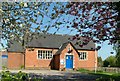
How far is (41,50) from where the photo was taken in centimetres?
3438

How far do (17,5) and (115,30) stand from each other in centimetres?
217

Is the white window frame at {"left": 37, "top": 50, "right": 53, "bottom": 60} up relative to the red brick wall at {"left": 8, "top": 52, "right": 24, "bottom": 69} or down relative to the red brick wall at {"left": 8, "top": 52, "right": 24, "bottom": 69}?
up

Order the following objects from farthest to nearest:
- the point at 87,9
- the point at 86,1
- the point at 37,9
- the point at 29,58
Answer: the point at 29,58 → the point at 37,9 → the point at 87,9 → the point at 86,1

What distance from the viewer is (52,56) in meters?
35.1

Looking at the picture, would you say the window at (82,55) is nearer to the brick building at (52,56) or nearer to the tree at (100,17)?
the brick building at (52,56)

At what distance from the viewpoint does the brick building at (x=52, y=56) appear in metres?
33.7

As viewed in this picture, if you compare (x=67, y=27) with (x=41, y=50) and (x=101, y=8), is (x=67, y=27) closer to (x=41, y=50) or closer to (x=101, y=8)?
(x=101, y=8)

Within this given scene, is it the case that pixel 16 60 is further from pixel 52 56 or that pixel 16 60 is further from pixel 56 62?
pixel 56 62

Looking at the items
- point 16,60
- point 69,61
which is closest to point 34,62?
point 16,60

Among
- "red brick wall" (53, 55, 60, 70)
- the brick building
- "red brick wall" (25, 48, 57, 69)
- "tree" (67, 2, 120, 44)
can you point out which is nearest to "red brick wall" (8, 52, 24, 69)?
the brick building

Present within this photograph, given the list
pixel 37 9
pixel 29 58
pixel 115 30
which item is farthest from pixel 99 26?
pixel 29 58

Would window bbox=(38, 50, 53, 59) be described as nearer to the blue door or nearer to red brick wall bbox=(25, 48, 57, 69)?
red brick wall bbox=(25, 48, 57, 69)

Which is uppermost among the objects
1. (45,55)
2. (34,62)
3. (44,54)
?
(44,54)

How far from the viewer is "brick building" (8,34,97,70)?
1326 inches
